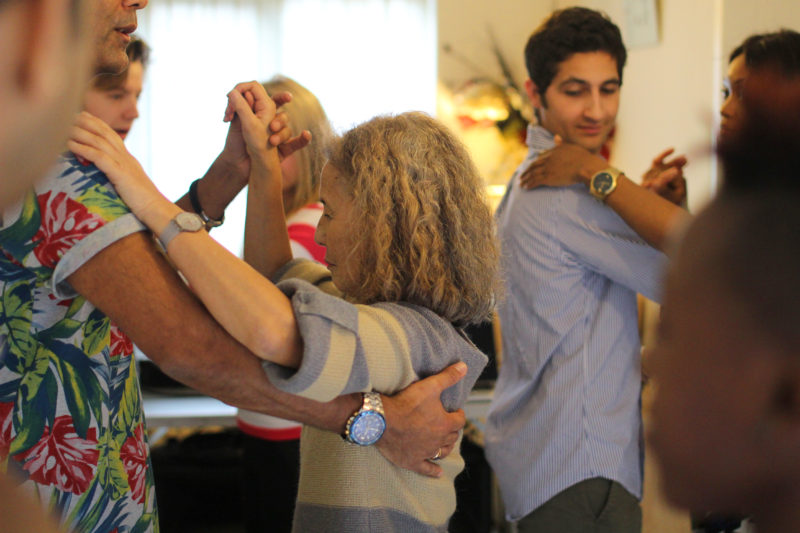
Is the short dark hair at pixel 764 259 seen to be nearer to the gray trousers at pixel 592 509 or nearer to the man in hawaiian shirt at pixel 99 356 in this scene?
the man in hawaiian shirt at pixel 99 356

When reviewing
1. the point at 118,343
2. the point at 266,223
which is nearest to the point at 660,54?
the point at 266,223

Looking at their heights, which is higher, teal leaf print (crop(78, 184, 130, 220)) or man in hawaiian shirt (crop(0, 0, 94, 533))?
man in hawaiian shirt (crop(0, 0, 94, 533))

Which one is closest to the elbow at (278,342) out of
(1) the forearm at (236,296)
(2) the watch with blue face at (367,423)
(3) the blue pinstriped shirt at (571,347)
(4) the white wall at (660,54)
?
(1) the forearm at (236,296)

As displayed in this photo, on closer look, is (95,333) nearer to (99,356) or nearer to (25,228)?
(99,356)

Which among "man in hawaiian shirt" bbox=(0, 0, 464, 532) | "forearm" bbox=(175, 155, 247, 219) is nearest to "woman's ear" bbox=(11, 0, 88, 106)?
"man in hawaiian shirt" bbox=(0, 0, 464, 532)

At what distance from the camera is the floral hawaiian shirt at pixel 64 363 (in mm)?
937

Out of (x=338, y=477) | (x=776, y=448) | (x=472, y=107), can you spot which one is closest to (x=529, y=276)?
(x=338, y=477)

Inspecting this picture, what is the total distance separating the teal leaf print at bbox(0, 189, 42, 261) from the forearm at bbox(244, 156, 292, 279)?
19.0 inches

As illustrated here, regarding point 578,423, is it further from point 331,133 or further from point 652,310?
point 652,310

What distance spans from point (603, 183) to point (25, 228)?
48.4 inches

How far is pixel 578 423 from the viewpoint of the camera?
169cm

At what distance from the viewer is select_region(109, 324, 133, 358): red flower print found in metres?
1.08

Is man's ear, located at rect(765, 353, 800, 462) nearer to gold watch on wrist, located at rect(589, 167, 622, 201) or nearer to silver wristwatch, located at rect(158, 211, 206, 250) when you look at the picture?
silver wristwatch, located at rect(158, 211, 206, 250)

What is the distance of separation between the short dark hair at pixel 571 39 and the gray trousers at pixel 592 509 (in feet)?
3.37
